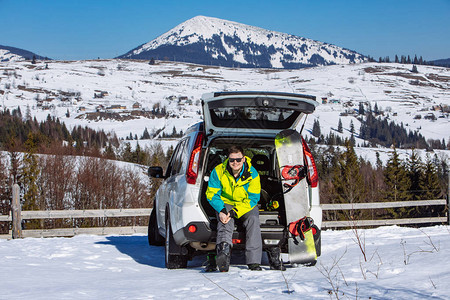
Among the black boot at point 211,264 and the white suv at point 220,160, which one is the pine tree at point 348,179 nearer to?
the white suv at point 220,160

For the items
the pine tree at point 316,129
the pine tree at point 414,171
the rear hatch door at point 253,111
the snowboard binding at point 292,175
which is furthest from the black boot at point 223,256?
the pine tree at point 316,129

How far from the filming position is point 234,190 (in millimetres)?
5234

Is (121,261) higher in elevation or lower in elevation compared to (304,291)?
lower

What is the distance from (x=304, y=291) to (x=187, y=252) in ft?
6.79

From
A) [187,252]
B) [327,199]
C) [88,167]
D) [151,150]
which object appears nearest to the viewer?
[187,252]

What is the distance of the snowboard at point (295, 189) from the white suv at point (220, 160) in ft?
0.35

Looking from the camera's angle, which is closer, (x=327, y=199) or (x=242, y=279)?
(x=242, y=279)

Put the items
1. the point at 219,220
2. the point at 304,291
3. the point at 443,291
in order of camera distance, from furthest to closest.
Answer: the point at 219,220 < the point at 304,291 < the point at 443,291

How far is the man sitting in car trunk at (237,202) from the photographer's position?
16.7 ft

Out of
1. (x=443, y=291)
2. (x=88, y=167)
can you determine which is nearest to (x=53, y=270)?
(x=443, y=291)

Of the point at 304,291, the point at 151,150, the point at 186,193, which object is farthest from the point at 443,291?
the point at 151,150

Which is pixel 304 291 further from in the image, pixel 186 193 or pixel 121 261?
pixel 121 261

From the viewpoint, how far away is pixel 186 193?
17.4ft

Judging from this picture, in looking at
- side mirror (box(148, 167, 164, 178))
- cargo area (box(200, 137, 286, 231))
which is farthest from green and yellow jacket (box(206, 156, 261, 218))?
side mirror (box(148, 167, 164, 178))
